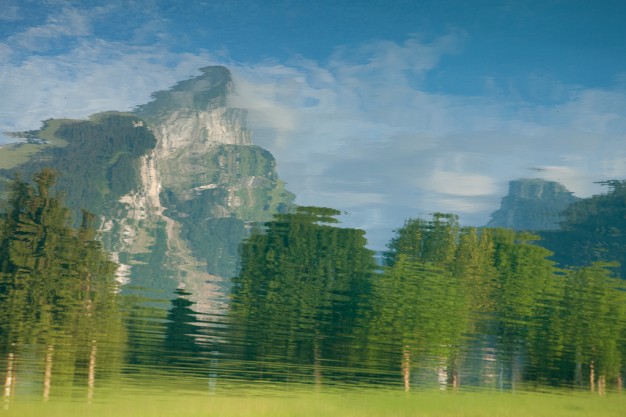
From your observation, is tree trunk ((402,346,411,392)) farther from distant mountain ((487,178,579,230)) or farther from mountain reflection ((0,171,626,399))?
distant mountain ((487,178,579,230))

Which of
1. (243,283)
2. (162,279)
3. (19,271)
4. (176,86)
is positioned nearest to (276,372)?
(243,283)

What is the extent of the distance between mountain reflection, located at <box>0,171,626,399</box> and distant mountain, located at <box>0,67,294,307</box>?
4.54ft

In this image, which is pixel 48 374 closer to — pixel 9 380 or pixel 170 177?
pixel 9 380

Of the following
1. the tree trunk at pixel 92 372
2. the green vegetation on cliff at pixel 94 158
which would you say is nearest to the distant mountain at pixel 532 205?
the green vegetation on cliff at pixel 94 158

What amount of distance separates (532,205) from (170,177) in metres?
22.7

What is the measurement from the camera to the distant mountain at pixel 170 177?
3038cm

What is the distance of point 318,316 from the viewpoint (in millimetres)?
28750

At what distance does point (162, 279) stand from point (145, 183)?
28.8 feet

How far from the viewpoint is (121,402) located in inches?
1294

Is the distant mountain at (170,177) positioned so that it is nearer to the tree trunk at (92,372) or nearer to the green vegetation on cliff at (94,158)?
the green vegetation on cliff at (94,158)

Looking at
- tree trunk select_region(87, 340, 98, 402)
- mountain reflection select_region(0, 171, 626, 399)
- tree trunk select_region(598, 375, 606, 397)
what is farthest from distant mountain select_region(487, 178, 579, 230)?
tree trunk select_region(87, 340, 98, 402)

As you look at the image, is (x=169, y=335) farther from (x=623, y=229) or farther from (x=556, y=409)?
(x=623, y=229)

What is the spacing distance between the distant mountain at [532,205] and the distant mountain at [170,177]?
1361 cm

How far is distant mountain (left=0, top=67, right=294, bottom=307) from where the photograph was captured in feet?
99.7
